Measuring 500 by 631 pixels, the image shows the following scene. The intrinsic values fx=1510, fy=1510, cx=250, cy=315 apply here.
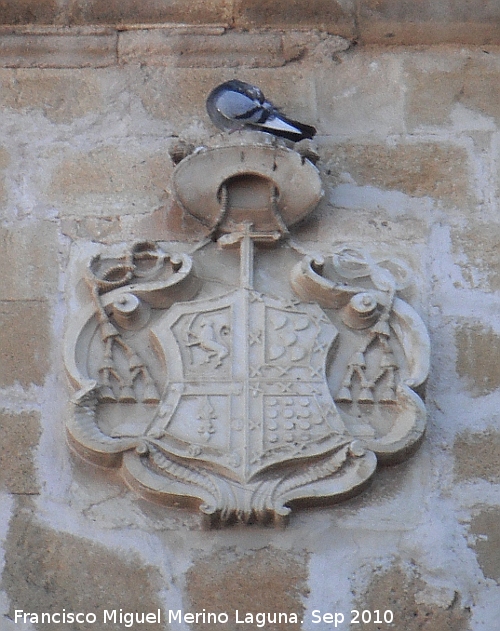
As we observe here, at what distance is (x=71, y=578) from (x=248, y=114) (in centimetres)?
106

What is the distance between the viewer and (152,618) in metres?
2.71

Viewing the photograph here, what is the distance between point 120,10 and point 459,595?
5.19 feet

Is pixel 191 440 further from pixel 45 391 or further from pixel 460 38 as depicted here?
pixel 460 38

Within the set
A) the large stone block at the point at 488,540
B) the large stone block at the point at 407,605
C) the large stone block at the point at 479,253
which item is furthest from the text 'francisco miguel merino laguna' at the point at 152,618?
the large stone block at the point at 479,253

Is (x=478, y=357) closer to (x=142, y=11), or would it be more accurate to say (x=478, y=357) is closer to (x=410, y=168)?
(x=410, y=168)

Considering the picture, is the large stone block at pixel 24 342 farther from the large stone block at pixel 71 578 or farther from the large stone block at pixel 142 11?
the large stone block at pixel 142 11

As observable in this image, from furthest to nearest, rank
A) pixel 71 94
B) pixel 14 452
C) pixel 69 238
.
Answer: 1. pixel 71 94
2. pixel 69 238
3. pixel 14 452

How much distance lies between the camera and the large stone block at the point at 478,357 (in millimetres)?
2990

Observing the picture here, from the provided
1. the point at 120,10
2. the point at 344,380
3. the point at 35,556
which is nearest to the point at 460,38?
the point at 120,10

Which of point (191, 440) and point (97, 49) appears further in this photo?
point (97, 49)

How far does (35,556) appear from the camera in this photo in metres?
2.78

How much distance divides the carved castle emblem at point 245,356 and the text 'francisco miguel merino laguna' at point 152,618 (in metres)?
0.18

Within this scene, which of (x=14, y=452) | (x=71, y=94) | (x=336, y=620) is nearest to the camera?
(x=336, y=620)

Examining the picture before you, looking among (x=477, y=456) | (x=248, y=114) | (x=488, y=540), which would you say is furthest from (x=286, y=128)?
(x=488, y=540)
